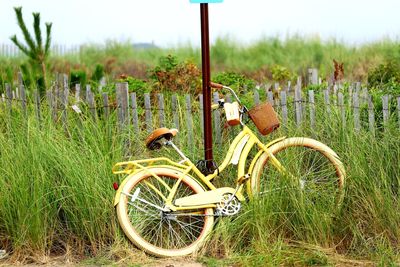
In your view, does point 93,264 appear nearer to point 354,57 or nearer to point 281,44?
point 354,57

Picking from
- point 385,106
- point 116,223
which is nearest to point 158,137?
point 116,223

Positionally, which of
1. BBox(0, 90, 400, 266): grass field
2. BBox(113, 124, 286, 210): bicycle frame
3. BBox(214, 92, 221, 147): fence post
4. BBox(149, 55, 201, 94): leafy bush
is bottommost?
BBox(0, 90, 400, 266): grass field

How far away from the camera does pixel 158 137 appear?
7363 millimetres

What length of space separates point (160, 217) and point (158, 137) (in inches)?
27.0

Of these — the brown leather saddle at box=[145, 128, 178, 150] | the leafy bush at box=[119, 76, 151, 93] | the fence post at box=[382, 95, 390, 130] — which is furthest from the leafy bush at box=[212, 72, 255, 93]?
the brown leather saddle at box=[145, 128, 178, 150]

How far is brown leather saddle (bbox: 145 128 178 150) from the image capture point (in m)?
7.36

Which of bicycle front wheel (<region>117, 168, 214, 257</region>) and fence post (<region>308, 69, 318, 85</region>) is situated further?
fence post (<region>308, 69, 318, 85</region>)

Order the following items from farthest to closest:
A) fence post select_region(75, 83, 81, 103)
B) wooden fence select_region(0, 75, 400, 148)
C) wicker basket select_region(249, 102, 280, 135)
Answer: fence post select_region(75, 83, 81, 103), wooden fence select_region(0, 75, 400, 148), wicker basket select_region(249, 102, 280, 135)

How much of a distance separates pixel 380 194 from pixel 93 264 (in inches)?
98.3

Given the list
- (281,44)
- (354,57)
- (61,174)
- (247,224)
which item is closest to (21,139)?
(61,174)

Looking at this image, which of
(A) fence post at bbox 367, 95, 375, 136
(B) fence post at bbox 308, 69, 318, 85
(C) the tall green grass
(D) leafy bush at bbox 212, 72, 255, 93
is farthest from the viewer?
(C) the tall green grass

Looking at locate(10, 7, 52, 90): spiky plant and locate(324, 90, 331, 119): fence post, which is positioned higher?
locate(10, 7, 52, 90): spiky plant

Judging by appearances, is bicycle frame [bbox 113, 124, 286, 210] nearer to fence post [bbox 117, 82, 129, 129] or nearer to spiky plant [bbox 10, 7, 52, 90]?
fence post [bbox 117, 82, 129, 129]

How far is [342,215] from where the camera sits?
747 centimetres
